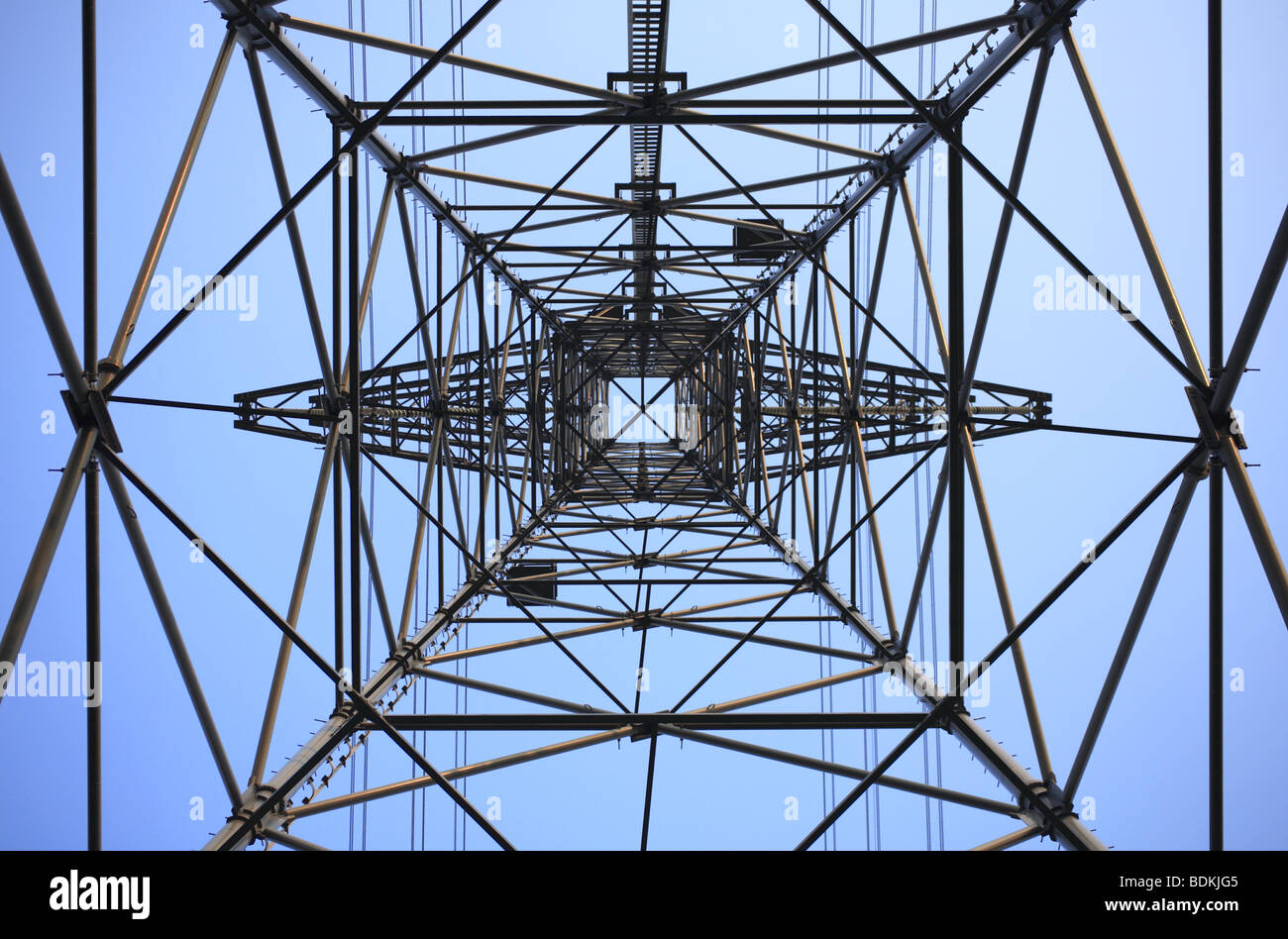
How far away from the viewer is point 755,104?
1170 centimetres

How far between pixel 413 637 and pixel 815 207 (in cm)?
1043

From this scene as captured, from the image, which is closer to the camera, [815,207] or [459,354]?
[815,207]

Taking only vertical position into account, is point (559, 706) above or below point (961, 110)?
below

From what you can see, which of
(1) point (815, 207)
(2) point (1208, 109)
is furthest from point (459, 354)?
(2) point (1208, 109)

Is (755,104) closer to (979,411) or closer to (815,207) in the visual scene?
(815,207)

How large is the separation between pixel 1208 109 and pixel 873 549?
7976 millimetres

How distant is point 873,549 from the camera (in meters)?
14.1

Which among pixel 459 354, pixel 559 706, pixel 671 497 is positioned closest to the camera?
pixel 559 706

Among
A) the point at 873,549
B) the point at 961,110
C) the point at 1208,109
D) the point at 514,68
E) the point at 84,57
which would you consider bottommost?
the point at 873,549
